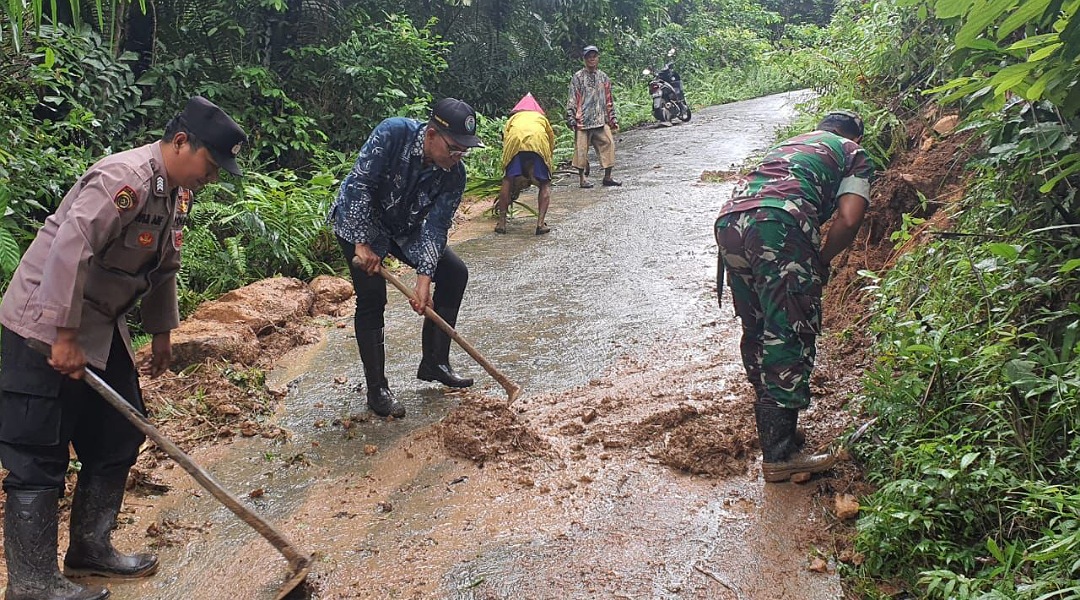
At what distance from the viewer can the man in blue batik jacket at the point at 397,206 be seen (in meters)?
4.07

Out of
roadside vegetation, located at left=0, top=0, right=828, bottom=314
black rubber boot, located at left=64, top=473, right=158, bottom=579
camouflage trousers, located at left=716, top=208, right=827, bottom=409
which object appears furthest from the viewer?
roadside vegetation, located at left=0, top=0, right=828, bottom=314

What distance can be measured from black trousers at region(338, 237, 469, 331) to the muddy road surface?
52 centimetres

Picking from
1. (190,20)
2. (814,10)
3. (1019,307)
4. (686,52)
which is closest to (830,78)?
A: (1019,307)

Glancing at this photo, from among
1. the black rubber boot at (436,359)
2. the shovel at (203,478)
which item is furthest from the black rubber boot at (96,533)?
the black rubber boot at (436,359)

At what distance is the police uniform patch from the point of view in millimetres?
2707

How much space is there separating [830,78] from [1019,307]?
20.3 ft

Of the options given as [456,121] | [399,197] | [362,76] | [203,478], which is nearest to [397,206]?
[399,197]

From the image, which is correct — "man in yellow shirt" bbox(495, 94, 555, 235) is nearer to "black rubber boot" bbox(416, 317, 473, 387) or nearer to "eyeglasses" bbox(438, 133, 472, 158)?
"black rubber boot" bbox(416, 317, 473, 387)

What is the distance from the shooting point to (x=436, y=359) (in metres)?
4.83

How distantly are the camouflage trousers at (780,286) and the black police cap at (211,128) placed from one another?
6.71 ft

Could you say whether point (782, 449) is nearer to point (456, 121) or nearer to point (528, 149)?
point (456, 121)

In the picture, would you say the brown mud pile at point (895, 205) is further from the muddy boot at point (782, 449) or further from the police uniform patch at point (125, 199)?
the police uniform patch at point (125, 199)

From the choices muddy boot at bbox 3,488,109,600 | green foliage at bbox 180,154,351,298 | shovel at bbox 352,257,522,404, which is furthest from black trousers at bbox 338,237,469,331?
green foliage at bbox 180,154,351,298

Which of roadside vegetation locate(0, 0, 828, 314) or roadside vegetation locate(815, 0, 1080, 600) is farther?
roadside vegetation locate(0, 0, 828, 314)
